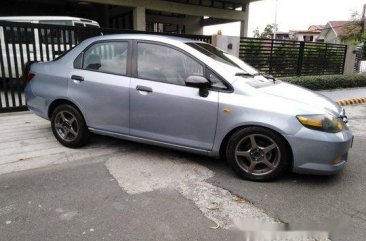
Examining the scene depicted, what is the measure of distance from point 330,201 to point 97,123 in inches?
121

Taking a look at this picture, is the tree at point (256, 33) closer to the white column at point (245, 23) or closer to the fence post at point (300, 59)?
the white column at point (245, 23)

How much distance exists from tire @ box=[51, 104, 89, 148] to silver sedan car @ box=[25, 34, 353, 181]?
0.05ft

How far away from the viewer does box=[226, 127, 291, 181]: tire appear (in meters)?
3.60

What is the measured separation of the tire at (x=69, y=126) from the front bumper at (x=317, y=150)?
2826 mm

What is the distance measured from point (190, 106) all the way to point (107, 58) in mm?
1461

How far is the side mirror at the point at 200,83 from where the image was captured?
3736 mm

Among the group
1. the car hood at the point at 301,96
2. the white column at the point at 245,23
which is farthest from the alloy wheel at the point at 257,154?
the white column at the point at 245,23

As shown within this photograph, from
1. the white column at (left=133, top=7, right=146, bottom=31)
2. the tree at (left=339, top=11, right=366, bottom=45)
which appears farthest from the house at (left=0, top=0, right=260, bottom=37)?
the tree at (left=339, top=11, right=366, bottom=45)

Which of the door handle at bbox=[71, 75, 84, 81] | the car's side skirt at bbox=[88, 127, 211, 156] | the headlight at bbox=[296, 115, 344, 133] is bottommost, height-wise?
the car's side skirt at bbox=[88, 127, 211, 156]

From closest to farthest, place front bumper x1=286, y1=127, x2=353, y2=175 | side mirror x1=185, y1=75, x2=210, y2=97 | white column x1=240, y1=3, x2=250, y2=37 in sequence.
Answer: front bumper x1=286, y1=127, x2=353, y2=175, side mirror x1=185, y1=75, x2=210, y2=97, white column x1=240, y1=3, x2=250, y2=37

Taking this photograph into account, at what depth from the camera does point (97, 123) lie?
14.8 ft

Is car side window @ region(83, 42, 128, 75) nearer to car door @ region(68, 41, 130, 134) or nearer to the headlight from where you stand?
car door @ region(68, 41, 130, 134)

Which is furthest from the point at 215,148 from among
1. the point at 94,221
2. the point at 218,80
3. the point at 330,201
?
the point at 94,221

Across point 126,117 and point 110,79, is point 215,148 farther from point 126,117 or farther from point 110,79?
point 110,79
